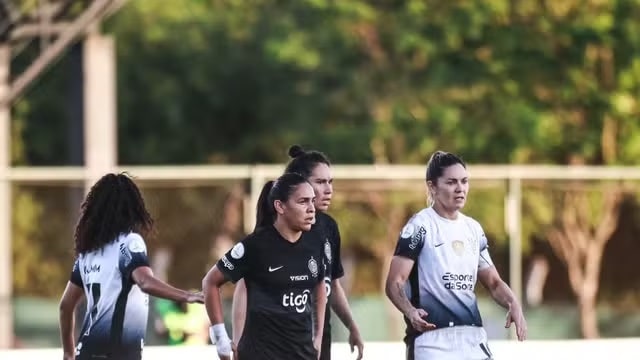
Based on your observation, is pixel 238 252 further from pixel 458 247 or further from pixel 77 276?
pixel 458 247

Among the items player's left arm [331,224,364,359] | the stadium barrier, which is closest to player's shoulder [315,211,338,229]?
player's left arm [331,224,364,359]

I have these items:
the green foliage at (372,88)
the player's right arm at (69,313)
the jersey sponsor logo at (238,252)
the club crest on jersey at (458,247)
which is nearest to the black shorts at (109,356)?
the player's right arm at (69,313)

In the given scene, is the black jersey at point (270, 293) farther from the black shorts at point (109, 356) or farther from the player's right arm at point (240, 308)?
the black shorts at point (109, 356)

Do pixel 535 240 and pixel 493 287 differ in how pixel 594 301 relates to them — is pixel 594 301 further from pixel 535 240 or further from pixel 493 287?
pixel 493 287

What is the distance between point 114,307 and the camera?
9992 mm

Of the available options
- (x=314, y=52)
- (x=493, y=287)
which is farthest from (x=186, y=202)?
(x=493, y=287)

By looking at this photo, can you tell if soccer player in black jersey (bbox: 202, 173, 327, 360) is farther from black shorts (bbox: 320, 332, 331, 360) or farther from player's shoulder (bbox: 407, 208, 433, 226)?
black shorts (bbox: 320, 332, 331, 360)

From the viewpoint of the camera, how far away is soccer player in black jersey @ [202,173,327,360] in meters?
9.97

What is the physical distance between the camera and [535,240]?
25.8 m

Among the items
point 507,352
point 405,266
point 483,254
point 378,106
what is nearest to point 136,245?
point 405,266

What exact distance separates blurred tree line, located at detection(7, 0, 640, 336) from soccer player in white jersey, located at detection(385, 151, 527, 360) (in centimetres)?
1390

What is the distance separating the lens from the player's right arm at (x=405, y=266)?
33.7ft

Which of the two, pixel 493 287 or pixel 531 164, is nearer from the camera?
pixel 493 287

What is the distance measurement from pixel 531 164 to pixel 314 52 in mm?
3963
